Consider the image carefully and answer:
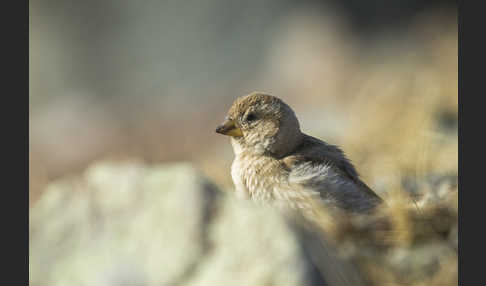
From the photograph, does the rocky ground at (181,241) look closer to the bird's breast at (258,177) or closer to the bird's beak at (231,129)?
the bird's breast at (258,177)

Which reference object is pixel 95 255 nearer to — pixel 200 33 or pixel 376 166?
pixel 376 166

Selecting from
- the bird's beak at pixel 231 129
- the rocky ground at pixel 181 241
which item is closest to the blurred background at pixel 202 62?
the bird's beak at pixel 231 129

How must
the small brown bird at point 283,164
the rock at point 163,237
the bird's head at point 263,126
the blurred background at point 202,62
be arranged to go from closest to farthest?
1. the rock at point 163,237
2. the small brown bird at point 283,164
3. the bird's head at point 263,126
4. the blurred background at point 202,62

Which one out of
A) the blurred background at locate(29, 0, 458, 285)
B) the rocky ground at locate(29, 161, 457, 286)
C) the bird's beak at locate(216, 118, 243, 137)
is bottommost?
the rocky ground at locate(29, 161, 457, 286)

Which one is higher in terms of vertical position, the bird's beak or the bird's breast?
the bird's beak

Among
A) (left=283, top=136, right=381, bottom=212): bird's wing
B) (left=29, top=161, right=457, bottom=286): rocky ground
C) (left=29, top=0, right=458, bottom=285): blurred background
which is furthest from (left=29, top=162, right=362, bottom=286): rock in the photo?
(left=29, top=0, right=458, bottom=285): blurred background

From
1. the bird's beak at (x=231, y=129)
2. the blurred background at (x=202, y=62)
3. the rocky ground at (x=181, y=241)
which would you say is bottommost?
the rocky ground at (x=181, y=241)

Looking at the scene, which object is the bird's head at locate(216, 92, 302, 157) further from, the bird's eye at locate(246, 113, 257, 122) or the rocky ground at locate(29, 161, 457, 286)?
the rocky ground at locate(29, 161, 457, 286)
